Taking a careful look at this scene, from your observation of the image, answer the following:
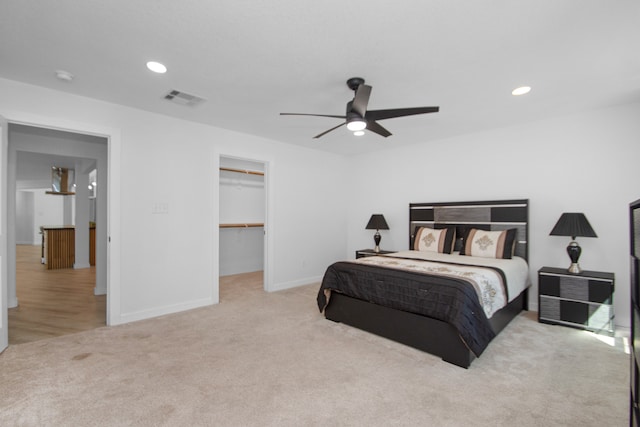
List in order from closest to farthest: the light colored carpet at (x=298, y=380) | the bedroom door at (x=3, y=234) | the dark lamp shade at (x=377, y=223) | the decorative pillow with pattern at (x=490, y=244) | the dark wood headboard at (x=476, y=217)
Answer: the light colored carpet at (x=298, y=380) → the bedroom door at (x=3, y=234) → the decorative pillow with pattern at (x=490, y=244) → the dark wood headboard at (x=476, y=217) → the dark lamp shade at (x=377, y=223)

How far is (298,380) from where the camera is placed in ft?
A: 7.34

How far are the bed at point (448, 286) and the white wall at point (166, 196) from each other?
5.69ft

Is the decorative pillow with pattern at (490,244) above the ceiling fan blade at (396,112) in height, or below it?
below

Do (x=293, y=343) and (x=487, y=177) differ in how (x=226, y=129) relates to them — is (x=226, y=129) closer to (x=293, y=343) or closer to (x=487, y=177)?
(x=293, y=343)

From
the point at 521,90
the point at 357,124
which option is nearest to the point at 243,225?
the point at 357,124

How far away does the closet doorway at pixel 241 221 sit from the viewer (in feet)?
19.5

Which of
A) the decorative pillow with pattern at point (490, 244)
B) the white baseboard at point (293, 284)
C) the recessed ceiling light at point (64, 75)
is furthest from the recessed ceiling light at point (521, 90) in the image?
the recessed ceiling light at point (64, 75)

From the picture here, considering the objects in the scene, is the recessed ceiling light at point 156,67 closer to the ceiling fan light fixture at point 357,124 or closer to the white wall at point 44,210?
the ceiling fan light fixture at point 357,124

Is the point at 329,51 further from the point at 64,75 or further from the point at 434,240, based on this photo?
the point at 434,240

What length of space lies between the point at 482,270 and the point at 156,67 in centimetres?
357

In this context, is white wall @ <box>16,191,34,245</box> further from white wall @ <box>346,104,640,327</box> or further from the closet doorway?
white wall @ <box>346,104,640,327</box>

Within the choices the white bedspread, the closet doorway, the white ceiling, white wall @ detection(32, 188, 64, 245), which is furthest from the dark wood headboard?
white wall @ detection(32, 188, 64, 245)

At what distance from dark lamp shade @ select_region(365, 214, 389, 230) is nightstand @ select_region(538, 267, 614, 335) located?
91.3 inches

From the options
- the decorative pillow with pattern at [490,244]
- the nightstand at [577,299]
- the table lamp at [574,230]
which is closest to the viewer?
the nightstand at [577,299]
